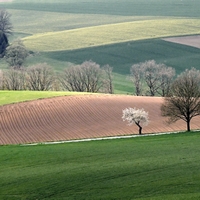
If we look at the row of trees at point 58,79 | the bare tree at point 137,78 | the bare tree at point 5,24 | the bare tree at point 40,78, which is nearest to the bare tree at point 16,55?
the row of trees at point 58,79

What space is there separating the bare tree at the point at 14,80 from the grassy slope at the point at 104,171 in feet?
161

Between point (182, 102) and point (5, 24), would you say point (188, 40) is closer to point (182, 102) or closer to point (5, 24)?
point (5, 24)

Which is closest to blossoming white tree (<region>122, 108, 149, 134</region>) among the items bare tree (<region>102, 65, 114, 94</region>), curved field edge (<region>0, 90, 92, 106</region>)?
curved field edge (<region>0, 90, 92, 106</region>)

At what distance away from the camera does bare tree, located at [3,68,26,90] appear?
286 feet

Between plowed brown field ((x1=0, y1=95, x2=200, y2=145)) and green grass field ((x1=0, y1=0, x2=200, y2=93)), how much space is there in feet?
81.1

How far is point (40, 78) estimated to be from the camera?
287 feet

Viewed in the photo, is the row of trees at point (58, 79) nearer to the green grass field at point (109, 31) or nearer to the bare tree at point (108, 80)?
the bare tree at point (108, 80)

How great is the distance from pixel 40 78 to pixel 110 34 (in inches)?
1447

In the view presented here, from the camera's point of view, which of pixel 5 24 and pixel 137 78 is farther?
pixel 5 24

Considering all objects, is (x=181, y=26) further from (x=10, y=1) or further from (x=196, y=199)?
(x=196, y=199)

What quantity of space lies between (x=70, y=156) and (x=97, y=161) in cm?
307

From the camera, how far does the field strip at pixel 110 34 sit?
115125mm

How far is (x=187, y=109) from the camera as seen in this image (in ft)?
163

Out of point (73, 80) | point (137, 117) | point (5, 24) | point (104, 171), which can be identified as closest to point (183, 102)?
point (137, 117)
